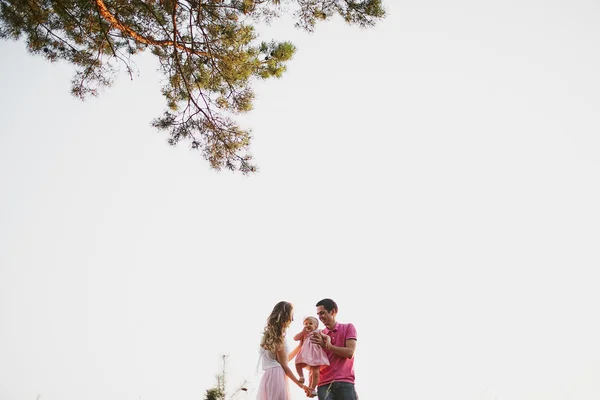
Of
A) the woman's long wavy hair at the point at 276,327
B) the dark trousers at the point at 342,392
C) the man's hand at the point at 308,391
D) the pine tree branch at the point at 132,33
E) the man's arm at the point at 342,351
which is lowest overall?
the dark trousers at the point at 342,392

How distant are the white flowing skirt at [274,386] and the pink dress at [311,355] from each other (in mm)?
212

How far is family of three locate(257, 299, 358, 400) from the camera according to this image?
13.8 feet

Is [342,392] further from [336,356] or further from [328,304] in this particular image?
[328,304]

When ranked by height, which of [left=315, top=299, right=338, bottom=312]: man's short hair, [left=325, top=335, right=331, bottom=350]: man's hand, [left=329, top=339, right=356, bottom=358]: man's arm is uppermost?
[left=315, top=299, right=338, bottom=312]: man's short hair

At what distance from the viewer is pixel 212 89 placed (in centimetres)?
703

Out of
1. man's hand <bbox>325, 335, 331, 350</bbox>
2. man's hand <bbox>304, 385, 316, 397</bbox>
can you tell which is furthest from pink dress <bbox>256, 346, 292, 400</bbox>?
man's hand <bbox>325, 335, 331, 350</bbox>

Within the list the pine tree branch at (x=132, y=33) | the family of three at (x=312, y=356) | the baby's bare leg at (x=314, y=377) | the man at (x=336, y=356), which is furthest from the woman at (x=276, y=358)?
the pine tree branch at (x=132, y=33)

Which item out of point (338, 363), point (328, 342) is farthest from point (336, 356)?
point (328, 342)

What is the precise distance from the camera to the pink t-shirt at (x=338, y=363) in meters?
4.19

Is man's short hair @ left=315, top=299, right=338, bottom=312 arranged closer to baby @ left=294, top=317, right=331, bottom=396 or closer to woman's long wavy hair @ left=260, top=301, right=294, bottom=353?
baby @ left=294, top=317, right=331, bottom=396

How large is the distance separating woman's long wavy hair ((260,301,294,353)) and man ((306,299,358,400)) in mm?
275

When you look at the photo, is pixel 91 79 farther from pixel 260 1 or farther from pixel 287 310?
pixel 287 310

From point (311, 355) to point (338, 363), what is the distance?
245mm

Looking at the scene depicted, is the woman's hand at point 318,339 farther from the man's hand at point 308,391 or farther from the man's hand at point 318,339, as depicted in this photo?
the man's hand at point 308,391
